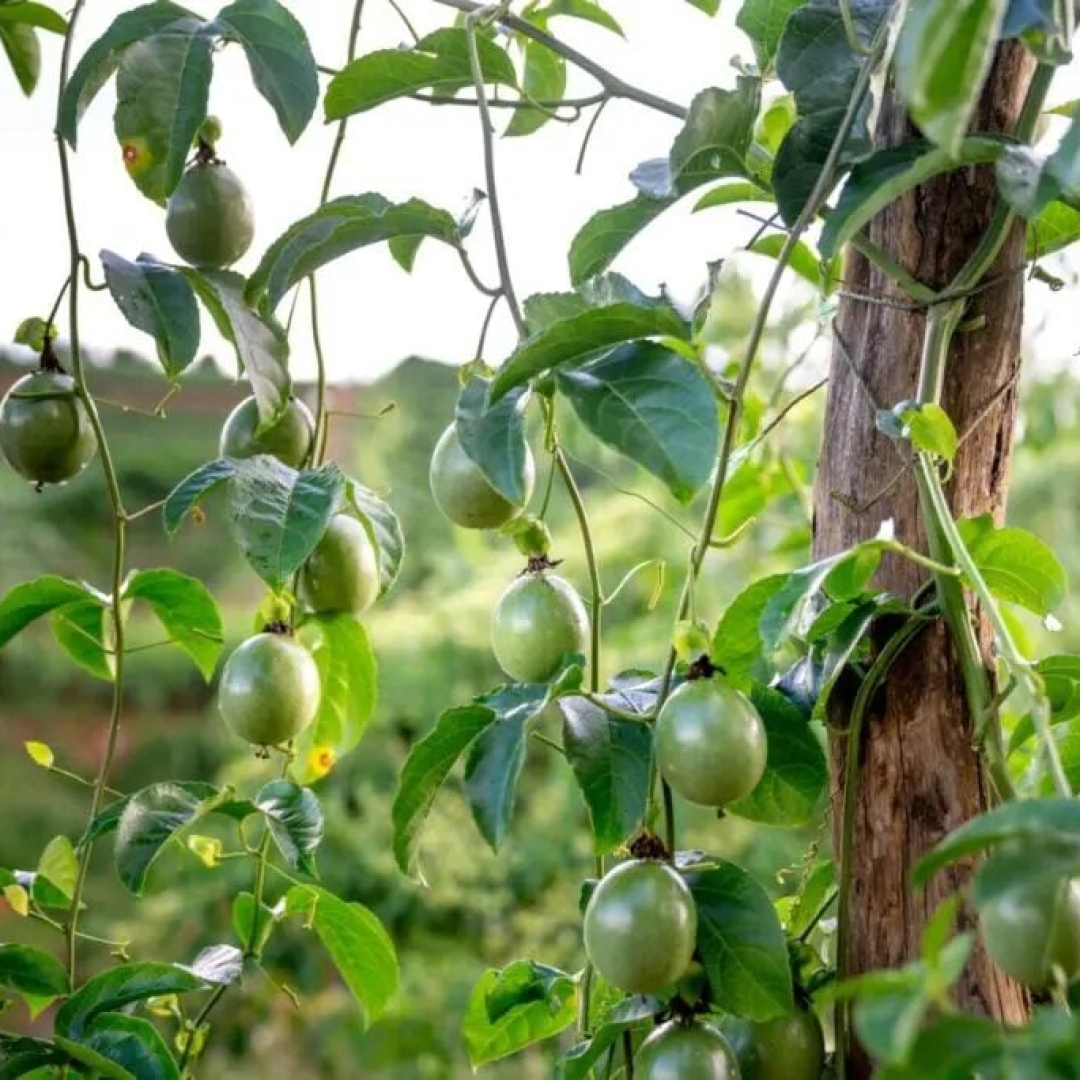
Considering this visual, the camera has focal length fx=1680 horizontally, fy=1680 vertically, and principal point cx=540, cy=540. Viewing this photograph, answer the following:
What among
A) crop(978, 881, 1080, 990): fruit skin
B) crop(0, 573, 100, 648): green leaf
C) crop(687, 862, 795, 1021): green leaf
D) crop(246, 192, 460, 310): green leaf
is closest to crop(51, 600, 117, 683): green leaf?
crop(0, 573, 100, 648): green leaf

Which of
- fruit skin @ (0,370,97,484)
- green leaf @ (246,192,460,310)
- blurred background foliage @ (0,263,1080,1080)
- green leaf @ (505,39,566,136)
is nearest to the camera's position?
green leaf @ (246,192,460,310)

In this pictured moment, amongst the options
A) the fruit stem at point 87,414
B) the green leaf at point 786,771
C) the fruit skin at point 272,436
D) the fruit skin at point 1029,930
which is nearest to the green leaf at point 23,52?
the fruit stem at point 87,414

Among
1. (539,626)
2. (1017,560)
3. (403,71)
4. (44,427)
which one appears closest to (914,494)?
(1017,560)

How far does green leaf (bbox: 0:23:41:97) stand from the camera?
756 millimetres

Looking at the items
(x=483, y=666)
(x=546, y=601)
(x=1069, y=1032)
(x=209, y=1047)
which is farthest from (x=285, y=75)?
(x=209, y=1047)

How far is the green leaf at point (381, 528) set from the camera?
679 mm

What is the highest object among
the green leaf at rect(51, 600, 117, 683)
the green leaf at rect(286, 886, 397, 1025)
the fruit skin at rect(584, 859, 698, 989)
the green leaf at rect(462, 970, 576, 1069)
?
the green leaf at rect(51, 600, 117, 683)

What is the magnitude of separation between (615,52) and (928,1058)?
0.78 metres

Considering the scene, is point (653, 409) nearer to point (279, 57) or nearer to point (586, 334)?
point (586, 334)

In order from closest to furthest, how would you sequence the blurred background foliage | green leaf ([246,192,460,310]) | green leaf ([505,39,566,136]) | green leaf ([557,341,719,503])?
green leaf ([557,341,719,503]), green leaf ([246,192,460,310]), green leaf ([505,39,566,136]), the blurred background foliage

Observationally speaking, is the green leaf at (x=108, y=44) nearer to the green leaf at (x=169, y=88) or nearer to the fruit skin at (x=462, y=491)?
the green leaf at (x=169, y=88)

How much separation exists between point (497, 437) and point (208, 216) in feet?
0.67

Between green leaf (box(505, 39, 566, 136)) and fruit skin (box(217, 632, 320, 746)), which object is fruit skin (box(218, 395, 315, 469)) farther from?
green leaf (box(505, 39, 566, 136))

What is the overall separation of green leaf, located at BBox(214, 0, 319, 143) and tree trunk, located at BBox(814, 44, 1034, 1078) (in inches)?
Answer: 8.4
